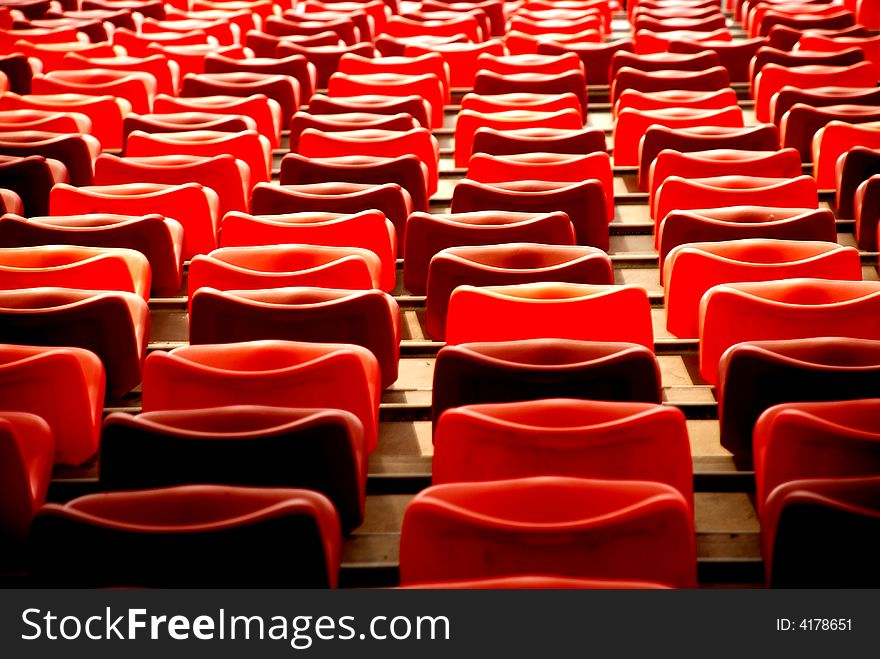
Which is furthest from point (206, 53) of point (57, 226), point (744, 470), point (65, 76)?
point (744, 470)

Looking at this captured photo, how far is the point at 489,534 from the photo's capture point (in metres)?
1.15

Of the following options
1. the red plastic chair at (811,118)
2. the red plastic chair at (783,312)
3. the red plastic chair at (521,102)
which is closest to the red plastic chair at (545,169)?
the red plastic chair at (521,102)

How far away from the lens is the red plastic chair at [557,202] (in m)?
2.30

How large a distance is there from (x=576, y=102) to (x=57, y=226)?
1.54 m

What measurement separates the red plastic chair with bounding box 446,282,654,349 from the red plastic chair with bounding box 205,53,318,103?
194 cm

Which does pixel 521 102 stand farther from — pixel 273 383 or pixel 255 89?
pixel 273 383

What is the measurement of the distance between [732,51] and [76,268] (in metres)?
2.56

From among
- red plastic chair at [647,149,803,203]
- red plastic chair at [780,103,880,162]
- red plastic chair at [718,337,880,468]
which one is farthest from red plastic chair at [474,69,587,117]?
red plastic chair at [718,337,880,468]

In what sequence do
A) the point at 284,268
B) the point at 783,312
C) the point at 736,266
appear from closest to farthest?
the point at 783,312 < the point at 736,266 < the point at 284,268

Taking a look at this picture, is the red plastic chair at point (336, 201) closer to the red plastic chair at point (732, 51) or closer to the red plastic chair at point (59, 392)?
the red plastic chair at point (59, 392)

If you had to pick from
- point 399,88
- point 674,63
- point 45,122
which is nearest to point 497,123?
point 399,88

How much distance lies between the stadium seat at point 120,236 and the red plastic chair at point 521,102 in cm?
118

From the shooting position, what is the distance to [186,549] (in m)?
1.15

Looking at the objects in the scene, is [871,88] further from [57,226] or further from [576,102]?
[57,226]
